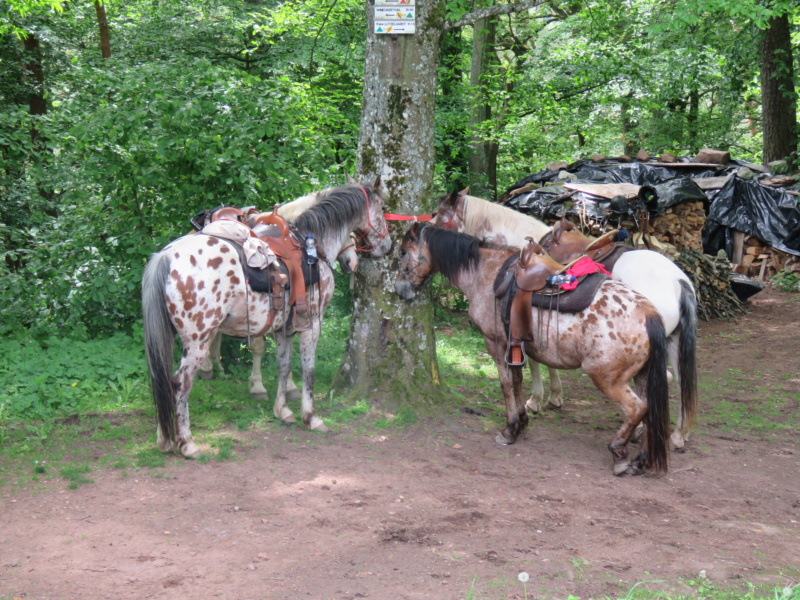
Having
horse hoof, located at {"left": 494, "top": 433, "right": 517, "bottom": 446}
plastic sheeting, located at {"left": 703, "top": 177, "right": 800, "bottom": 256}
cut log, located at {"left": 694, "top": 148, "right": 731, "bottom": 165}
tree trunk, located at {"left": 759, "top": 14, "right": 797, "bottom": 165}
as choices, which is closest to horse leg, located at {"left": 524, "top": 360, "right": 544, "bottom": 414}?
horse hoof, located at {"left": 494, "top": 433, "right": 517, "bottom": 446}

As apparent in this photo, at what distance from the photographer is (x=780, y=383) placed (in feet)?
25.5

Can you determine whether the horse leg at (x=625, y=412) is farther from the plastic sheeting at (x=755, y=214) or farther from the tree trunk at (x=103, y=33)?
the tree trunk at (x=103, y=33)

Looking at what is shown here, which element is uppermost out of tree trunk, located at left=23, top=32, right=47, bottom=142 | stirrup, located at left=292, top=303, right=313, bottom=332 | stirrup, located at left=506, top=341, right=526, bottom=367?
tree trunk, located at left=23, top=32, right=47, bottom=142

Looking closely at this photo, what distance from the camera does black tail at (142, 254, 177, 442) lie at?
4793mm

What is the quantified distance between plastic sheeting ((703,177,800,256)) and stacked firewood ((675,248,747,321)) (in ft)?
7.55

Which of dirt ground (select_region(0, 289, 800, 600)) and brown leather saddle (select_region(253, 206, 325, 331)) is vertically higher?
brown leather saddle (select_region(253, 206, 325, 331))

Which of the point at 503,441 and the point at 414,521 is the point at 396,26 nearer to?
the point at 503,441

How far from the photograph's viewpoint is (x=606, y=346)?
195 inches

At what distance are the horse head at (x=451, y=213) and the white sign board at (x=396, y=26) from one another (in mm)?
1500

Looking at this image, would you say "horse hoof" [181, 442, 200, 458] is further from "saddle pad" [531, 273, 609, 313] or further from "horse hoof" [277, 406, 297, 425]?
"saddle pad" [531, 273, 609, 313]

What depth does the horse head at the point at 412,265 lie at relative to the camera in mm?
5930

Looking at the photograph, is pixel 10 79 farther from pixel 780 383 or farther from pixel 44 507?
pixel 780 383

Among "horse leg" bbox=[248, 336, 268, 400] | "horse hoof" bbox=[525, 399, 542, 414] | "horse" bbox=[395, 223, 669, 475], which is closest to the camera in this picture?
"horse" bbox=[395, 223, 669, 475]

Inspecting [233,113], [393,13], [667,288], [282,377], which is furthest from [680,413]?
[233,113]
